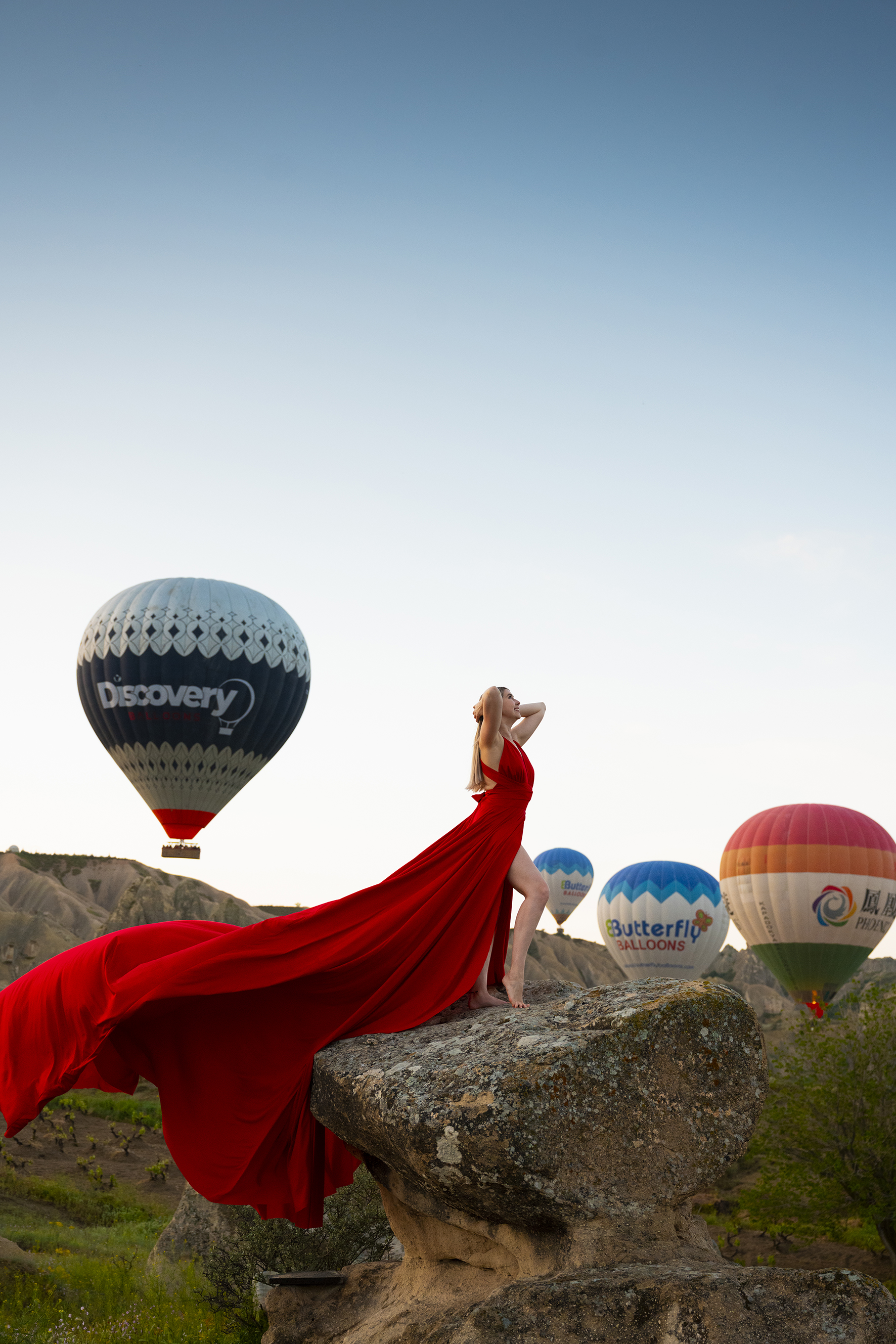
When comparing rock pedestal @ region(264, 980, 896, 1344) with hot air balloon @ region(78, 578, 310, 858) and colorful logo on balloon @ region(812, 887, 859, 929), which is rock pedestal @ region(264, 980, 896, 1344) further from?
colorful logo on balloon @ region(812, 887, 859, 929)

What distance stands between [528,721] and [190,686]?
2598 cm

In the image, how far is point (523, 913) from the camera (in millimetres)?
6605

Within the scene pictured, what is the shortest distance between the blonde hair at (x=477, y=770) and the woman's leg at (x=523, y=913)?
53 cm

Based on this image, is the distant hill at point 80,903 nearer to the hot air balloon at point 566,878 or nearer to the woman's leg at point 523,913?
the hot air balloon at point 566,878

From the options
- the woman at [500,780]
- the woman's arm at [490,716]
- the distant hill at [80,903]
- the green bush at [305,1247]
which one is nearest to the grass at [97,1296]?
the green bush at [305,1247]

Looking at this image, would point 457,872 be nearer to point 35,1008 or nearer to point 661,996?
point 661,996

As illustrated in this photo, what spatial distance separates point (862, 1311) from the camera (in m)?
4.51

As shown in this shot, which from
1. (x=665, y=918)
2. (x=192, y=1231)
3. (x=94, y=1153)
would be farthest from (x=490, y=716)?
(x=665, y=918)

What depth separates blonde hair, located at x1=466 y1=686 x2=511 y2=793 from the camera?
6.98 metres

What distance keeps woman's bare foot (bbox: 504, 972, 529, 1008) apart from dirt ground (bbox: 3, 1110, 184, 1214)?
16746 millimetres

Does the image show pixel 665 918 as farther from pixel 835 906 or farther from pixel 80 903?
pixel 80 903

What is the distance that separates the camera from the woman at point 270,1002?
6453 millimetres

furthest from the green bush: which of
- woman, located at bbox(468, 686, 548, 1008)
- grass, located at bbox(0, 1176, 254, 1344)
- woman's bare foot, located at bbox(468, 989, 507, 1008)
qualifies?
woman, located at bbox(468, 686, 548, 1008)

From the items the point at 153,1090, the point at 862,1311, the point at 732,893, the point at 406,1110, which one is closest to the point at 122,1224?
the point at 153,1090
